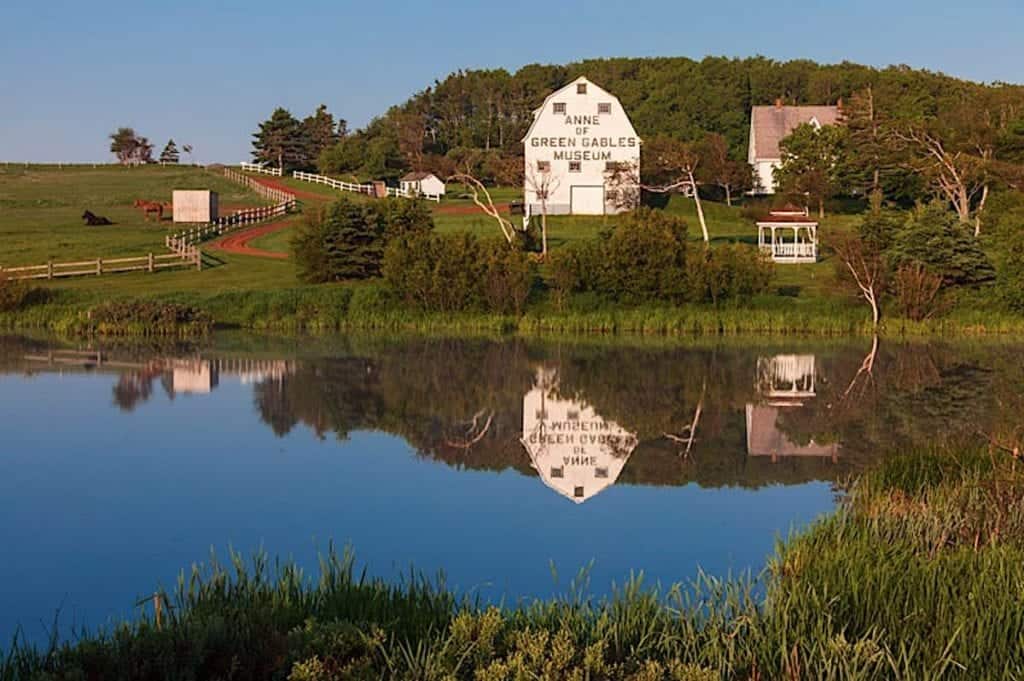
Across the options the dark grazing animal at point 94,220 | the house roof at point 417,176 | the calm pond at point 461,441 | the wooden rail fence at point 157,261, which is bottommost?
the calm pond at point 461,441

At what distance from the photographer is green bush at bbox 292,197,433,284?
143ft

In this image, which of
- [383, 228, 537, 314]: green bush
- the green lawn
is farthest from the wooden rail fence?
[383, 228, 537, 314]: green bush

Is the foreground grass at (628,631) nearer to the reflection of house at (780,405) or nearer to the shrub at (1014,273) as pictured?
the reflection of house at (780,405)

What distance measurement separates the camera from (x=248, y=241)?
5762cm

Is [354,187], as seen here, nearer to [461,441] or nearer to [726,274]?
[726,274]

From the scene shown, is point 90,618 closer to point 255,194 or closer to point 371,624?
point 371,624

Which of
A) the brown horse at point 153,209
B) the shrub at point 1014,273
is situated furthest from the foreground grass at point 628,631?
the brown horse at point 153,209

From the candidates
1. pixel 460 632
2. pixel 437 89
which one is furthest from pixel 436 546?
pixel 437 89

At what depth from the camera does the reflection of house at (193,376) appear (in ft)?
80.2

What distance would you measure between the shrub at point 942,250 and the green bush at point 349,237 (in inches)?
659

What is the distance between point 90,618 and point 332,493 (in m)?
5.47

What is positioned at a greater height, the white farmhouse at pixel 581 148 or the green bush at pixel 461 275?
the white farmhouse at pixel 581 148

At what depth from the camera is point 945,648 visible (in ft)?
23.9

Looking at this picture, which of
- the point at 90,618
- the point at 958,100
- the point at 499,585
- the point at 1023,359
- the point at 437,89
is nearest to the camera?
the point at 90,618
